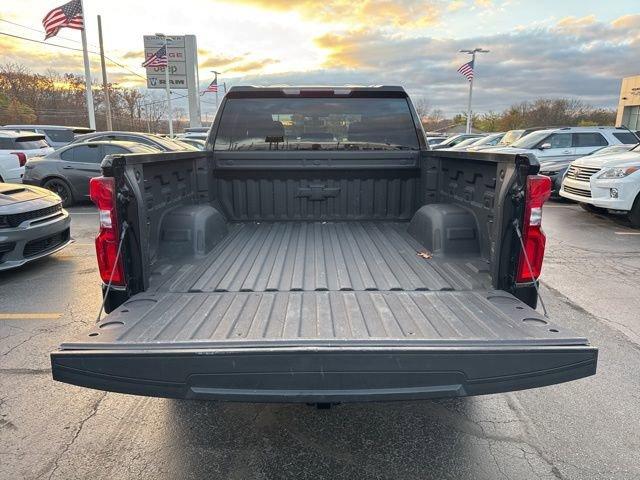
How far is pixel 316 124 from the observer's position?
4.25 m

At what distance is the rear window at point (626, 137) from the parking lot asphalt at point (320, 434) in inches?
464

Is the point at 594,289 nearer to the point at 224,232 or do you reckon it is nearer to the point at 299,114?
the point at 299,114

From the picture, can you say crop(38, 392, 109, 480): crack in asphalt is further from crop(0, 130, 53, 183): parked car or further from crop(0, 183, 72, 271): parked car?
crop(0, 130, 53, 183): parked car

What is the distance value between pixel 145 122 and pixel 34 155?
44.6 meters

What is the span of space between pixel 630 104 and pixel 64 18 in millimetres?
47415

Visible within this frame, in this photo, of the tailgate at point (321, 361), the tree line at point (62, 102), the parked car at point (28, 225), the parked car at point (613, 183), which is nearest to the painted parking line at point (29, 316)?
the parked car at point (28, 225)

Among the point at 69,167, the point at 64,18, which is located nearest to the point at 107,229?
the point at 69,167

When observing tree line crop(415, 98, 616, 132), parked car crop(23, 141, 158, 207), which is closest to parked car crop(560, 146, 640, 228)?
parked car crop(23, 141, 158, 207)

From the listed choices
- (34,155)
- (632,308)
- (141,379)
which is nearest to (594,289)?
(632,308)

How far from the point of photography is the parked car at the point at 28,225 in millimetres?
5215

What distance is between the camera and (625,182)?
841 cm

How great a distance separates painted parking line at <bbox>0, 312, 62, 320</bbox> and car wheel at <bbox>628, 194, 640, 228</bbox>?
1031 cm

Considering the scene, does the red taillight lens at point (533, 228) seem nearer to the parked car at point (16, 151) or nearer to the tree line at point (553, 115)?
the parked car at point (16, 151)

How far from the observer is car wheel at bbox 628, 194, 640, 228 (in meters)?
8.52
